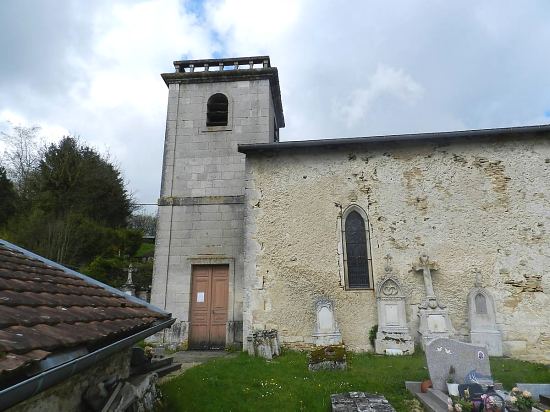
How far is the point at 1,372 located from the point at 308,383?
15.7ft

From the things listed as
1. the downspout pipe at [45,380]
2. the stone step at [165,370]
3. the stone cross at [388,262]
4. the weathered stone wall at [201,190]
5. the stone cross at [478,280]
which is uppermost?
the weathered stone wall at [201,190]

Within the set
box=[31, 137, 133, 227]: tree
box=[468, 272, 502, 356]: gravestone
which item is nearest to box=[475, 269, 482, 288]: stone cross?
box=[468, 272, 502, 356]: gravestone

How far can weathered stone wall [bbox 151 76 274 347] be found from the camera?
10.1 metres

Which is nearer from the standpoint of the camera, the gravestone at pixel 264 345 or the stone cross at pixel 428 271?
the gravestone at pixel 264 345

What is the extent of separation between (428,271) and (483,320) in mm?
1526

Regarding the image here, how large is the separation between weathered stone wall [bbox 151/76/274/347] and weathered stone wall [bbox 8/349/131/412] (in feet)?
19.9

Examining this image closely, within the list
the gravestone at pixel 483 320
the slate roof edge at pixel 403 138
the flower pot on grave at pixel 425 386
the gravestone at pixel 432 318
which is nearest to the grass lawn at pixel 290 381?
the flower pot on grave at pixel 425 386

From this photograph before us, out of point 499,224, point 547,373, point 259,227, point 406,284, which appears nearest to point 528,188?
point 499,224

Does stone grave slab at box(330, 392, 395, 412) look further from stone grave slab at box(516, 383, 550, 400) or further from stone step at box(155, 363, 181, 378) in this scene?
stone step at box(155, 363, 181, 378)

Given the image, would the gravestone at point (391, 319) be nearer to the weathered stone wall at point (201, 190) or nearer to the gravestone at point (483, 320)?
the gravestone at point (483, 320)

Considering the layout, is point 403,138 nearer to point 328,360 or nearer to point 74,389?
point 328,360

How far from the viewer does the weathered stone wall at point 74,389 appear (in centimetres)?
234

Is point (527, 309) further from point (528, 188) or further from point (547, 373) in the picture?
point (528, 188)

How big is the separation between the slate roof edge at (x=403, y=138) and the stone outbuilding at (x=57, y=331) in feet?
20.3
